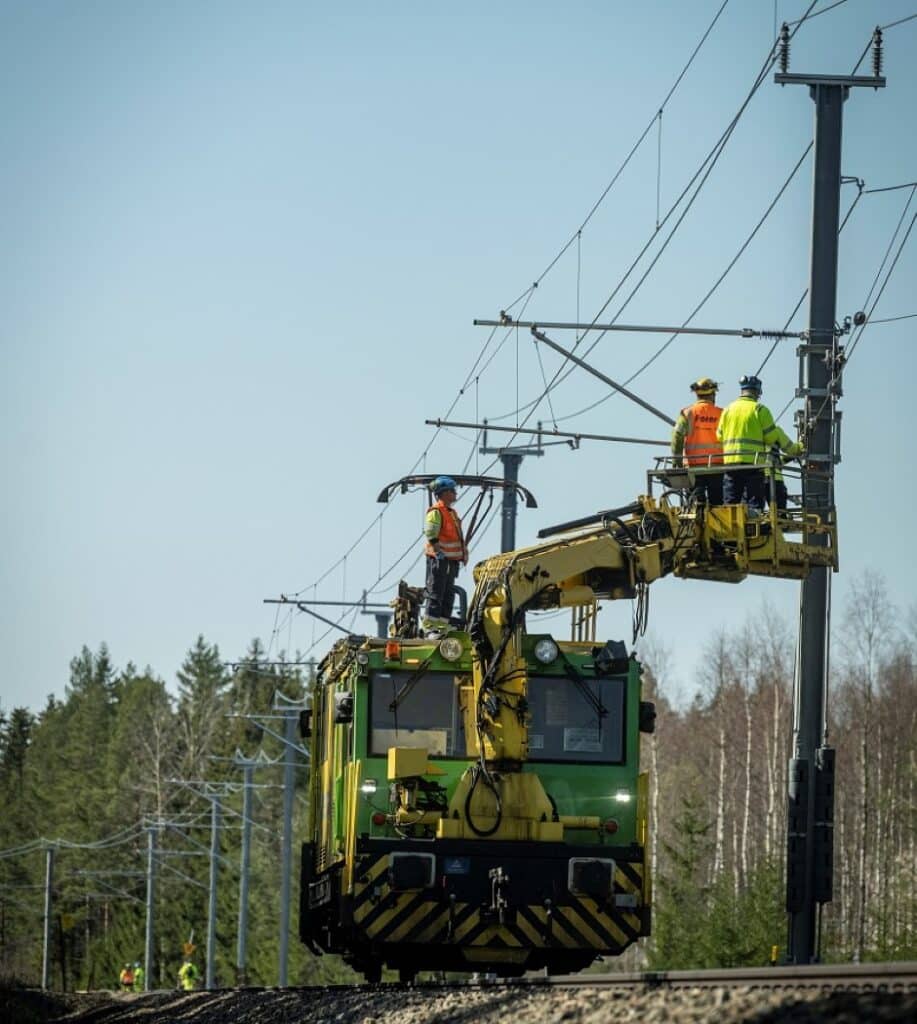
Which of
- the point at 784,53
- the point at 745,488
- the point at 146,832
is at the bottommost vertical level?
the point at 146,832

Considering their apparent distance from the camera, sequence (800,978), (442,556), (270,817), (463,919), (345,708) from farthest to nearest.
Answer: (270,817), (442,556), (345,708), (463,919), (800,978)

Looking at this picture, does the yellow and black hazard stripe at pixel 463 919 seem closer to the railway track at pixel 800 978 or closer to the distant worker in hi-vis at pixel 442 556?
the distant worker in hi-vis at pixel 442 556

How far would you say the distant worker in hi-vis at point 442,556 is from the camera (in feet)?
72.3

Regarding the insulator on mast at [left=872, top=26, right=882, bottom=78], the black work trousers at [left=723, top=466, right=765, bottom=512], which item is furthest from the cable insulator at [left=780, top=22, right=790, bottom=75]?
the black work trousers at [left=723, top=466, right=765, bottom=512]

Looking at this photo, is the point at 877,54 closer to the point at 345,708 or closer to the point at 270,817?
the point at 345,708

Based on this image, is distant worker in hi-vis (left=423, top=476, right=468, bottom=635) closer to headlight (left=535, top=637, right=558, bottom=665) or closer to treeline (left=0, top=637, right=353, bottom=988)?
headlight (left=535, top=637, right=558, bottom=665)

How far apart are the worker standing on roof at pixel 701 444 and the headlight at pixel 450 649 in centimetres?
254

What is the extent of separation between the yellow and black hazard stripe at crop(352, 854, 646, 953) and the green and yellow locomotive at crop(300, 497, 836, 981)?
0.7 inches

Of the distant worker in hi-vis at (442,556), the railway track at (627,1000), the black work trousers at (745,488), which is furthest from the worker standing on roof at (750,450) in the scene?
the railway track at (627,1000)

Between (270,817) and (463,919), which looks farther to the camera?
(270,817)

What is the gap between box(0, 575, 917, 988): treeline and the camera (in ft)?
158

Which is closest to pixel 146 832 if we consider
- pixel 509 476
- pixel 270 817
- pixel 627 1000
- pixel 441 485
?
pixel 270 817

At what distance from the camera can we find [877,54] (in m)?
21.0

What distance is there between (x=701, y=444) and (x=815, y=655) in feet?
7.47
